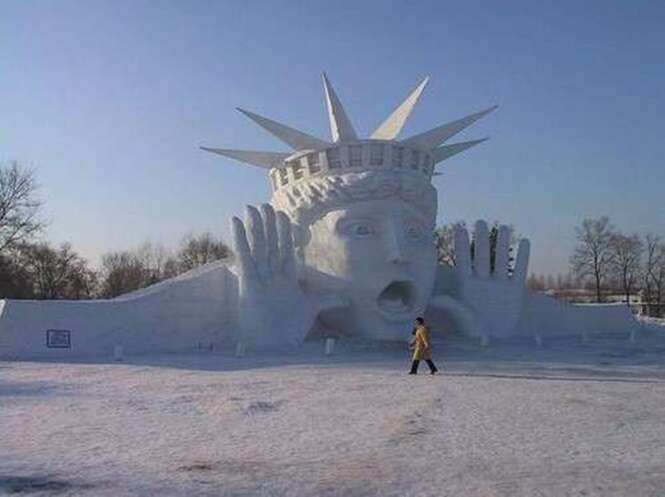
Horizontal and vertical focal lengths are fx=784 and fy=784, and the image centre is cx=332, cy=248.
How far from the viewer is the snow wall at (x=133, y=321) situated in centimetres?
2158

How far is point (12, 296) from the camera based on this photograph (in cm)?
4728

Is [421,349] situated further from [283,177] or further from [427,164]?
[427,164]

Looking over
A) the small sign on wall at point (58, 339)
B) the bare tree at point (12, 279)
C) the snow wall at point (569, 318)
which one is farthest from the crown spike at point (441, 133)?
the bare tree at point (12, 279)

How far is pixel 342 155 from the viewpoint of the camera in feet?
89.3

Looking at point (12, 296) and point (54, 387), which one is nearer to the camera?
point (54, 387)

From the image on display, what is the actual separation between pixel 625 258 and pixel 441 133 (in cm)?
3653

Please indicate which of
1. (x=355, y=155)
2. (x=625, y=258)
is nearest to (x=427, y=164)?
(x=355, y=155)

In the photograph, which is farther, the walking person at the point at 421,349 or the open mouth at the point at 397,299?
the open mouth at the point at 397,299

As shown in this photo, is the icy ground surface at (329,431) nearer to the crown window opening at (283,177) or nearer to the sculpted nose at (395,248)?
the sculpted nose at (395,248)

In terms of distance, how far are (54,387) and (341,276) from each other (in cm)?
1340

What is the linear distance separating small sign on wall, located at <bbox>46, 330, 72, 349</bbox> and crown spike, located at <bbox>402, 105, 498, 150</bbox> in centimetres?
1408

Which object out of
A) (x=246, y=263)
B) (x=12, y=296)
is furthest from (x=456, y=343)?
(x=12, y=296)

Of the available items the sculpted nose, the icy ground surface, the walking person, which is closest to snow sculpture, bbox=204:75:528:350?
the sculpted nose

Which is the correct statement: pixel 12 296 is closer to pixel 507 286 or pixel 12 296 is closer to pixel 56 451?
pixel 507 286
